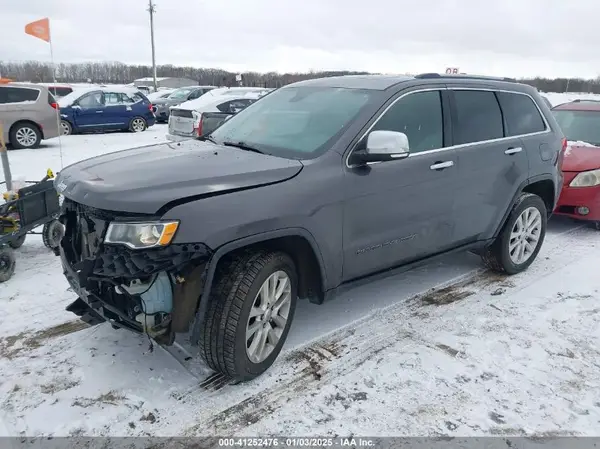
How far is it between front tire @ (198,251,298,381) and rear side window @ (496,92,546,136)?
2812 mm

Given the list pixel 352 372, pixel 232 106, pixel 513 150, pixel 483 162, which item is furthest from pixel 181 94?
pixel 352 372

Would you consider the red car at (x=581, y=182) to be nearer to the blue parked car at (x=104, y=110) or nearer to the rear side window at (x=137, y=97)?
the blue parked car at (x=104, y=110)

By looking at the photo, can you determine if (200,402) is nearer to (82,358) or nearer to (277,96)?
(82,358)

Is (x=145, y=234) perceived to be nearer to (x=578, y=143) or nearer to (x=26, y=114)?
Answer: (x=578, y=143)

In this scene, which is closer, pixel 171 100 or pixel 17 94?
pixel 17 94

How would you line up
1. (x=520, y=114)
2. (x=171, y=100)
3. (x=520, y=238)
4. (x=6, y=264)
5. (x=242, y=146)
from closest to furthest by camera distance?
(x=242, y=146) < (x=6, y=264) < (x=520, y=114) < (x=520, y=238) < (x=171, y=100)

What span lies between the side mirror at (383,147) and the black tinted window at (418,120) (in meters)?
0.26

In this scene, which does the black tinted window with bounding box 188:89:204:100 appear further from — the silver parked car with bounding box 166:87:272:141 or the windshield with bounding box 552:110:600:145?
the windshield with bounding box 552:110:600:145

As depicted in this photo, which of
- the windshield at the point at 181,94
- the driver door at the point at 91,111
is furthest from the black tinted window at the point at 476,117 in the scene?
the windshield at the point at 181,94

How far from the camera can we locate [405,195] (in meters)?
3.65

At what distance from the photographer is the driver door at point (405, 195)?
133 inches

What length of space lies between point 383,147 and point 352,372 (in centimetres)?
150

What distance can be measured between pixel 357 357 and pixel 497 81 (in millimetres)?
3001

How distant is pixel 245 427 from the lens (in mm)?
2705
